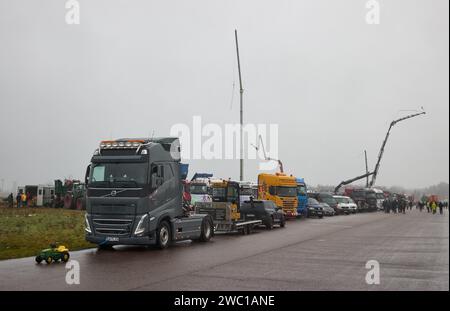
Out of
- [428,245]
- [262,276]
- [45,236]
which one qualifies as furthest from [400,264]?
[45,236]

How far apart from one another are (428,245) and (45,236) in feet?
50.3

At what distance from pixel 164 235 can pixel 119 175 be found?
2.65m

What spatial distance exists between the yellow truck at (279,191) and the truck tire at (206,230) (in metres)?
17.8

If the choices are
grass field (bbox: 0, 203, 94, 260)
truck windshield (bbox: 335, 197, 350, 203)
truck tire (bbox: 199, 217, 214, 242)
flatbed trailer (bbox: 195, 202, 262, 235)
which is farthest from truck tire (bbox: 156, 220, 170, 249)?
truck windshield (bbox: 335, 197, 350, 203)

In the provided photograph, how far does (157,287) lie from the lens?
10.2 m

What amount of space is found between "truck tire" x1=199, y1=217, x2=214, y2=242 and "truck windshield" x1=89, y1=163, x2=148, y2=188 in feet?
15.5

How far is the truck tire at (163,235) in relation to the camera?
675 inches

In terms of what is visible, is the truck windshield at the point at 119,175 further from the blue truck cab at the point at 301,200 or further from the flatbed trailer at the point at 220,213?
the blue truck cab at the point at 301,200

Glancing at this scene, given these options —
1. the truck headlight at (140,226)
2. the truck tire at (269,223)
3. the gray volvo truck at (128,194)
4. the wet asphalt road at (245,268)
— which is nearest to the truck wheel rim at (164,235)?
the gray volvo truck at (128,194)

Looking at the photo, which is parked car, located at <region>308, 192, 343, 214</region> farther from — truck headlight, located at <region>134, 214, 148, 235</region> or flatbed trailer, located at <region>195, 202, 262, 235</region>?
truck headlight, located at <region>134, 214, 148, 235</region>

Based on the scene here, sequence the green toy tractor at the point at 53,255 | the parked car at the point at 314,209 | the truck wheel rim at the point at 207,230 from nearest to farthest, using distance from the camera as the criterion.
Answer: the green toy tractor at the point at 53,255 → the truck wheel rim at the point at 207,230 → the parked car at the point at 314,209

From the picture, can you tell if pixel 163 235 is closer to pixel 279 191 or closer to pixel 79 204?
pixel 279 191

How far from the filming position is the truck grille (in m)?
16.5
